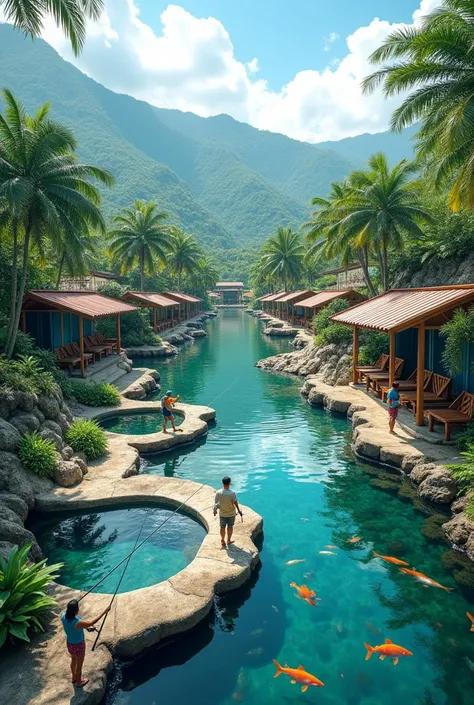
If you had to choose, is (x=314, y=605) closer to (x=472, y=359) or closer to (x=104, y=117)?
(x=472, y=359)

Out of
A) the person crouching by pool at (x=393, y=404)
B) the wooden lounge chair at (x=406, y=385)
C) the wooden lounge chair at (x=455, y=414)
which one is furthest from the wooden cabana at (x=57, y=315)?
the wooden lounge chair at (x=455, y=414)

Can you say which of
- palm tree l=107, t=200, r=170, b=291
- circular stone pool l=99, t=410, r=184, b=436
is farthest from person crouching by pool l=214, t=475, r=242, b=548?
palm tree l=107, t=200, r=170, b=291

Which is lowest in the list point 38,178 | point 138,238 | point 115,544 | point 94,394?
point 115,544

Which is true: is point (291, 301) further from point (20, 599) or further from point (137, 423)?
point (20, 599)

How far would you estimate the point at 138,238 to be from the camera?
4188cm

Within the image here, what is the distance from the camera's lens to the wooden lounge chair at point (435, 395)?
15.3m

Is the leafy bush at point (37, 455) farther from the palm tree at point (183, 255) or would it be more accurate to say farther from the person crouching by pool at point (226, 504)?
the palm tree at point (183, 255)

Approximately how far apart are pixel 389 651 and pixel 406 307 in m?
10.8

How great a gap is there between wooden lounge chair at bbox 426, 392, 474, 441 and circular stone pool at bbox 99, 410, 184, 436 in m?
8.12

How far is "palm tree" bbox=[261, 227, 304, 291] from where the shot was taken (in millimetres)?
56281

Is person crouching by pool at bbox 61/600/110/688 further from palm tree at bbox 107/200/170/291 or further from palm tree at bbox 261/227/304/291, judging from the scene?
palm tree at bbox 261/227/304/291

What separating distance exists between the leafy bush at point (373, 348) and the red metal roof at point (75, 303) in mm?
12210

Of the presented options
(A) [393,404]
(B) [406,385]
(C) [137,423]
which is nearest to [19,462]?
(C) [137,423]

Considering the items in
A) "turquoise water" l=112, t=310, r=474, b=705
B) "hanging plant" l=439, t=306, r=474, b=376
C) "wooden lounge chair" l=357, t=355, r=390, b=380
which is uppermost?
"hanging plant" l=439, t=306, r=474, b=376
